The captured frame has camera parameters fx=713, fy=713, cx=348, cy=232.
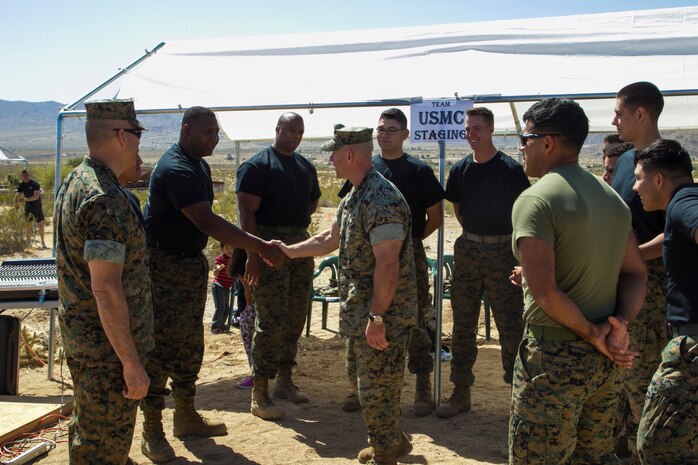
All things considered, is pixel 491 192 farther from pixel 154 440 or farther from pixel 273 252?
pixel 154 440

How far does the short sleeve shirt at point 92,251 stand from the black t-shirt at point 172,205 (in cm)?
125

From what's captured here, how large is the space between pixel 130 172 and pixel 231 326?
5235mm

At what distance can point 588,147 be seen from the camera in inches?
3612

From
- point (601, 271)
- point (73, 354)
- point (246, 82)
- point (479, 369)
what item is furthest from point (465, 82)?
point (73, 354)

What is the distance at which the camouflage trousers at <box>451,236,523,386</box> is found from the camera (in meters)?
5.50

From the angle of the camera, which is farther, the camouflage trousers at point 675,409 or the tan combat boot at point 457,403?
the tan combat boot at point 457,403

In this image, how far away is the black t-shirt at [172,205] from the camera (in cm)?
479

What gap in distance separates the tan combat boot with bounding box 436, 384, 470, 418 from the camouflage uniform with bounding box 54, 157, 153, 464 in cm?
290

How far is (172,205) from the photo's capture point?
16.2 feet

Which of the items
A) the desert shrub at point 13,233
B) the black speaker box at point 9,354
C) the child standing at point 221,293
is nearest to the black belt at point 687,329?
the black speaker box at point 9,354

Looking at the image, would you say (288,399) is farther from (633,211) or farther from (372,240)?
(633,211)

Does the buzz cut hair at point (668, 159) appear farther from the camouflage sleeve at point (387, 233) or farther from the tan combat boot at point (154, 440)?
the tan combat boot at point (154, 440)

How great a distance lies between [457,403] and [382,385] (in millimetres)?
1908

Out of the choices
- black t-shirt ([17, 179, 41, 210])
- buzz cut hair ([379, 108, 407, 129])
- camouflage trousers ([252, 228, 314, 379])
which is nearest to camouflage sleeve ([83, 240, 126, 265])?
camouflage trousers ([252, 228, 314, 379])
